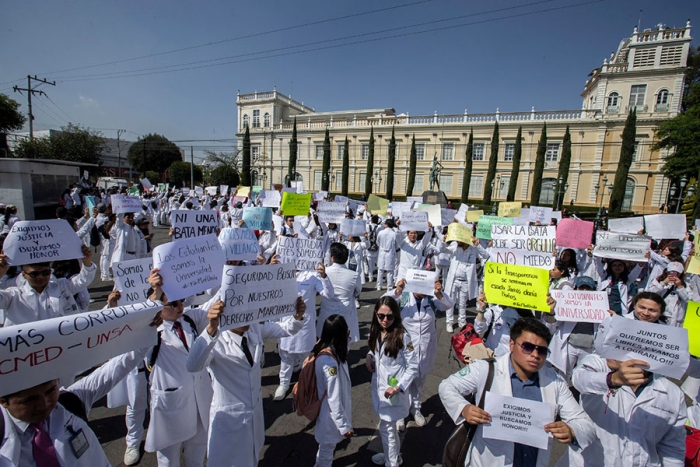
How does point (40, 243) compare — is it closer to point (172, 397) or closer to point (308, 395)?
point (172, 397)

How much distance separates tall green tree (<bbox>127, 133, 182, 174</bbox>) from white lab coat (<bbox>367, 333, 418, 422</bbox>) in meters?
62.2

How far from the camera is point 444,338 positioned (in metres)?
6.05

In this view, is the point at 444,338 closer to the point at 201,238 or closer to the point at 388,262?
the point at 388,262

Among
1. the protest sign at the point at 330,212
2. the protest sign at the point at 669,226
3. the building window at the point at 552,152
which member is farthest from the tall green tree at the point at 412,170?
the protest sign at the point at 669,226

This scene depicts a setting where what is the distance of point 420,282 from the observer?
3744mm

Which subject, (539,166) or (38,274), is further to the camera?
(539,166)

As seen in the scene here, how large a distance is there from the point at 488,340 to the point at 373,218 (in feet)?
27.2

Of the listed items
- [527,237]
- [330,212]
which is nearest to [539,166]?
[330,212]

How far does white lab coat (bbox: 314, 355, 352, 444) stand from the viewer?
8.77 ft

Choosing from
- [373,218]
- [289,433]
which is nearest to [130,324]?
[289,433]

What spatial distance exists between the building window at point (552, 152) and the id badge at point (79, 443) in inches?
1808

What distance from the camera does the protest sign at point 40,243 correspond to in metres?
3.11

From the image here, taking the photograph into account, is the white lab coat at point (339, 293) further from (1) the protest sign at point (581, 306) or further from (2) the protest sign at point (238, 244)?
(1) the protest sign at point (581, 306)

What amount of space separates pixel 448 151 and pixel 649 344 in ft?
148
